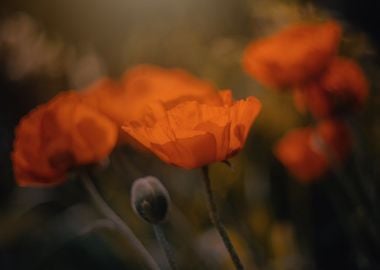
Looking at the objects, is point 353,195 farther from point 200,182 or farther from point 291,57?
point 200,182

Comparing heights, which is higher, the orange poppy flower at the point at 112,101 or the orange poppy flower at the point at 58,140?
the orange poppy flower at the point at 58,140

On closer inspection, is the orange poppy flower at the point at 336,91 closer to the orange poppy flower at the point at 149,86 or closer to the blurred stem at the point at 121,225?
the orange poppy flower at the point at 149,86

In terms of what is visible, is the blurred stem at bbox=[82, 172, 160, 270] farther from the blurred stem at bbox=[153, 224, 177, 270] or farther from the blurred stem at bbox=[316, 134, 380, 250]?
the blurred stem at bbox=[316, 134, 380, 250]

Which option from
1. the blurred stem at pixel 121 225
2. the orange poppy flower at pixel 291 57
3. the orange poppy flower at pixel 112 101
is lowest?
the orange poppy flower at pixel 112 101

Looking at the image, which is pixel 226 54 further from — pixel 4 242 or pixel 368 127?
pixel 4 242

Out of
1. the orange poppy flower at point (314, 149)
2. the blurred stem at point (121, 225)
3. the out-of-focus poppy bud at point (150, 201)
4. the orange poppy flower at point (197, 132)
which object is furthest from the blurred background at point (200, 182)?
the orange poppy flower at point (197, 132)

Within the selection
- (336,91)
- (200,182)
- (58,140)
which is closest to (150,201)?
(58,140)

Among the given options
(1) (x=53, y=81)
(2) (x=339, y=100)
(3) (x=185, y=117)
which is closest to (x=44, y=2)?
(1) (x=53, y=81)
